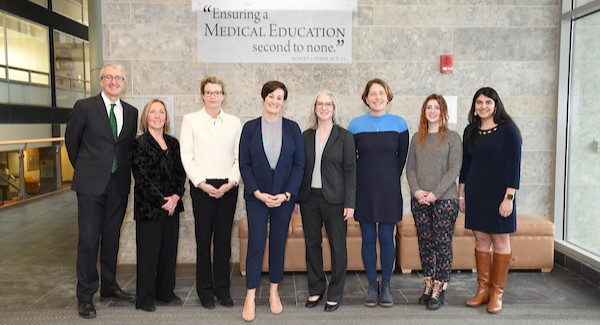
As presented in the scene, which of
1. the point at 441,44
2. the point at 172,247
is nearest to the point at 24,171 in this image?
the point at 172,247

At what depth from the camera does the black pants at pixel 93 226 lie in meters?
3.53

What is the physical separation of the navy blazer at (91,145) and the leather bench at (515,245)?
2.64 m

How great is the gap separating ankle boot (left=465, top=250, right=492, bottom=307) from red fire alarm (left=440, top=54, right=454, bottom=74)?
1990 millimetres

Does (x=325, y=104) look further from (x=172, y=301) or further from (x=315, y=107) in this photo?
(x=172, y=301)

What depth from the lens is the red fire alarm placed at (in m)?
4.81

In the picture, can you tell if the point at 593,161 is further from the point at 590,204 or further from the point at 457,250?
the point at 457,250

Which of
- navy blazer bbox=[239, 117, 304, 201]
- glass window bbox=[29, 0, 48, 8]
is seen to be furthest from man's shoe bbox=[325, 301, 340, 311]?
glass window bbox=[29, 0, 48, 8]

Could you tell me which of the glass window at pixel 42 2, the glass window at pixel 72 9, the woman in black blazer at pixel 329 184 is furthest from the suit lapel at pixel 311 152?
the glass window at pixel 72 9

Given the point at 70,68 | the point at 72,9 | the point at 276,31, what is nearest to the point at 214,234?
the point at 276,31

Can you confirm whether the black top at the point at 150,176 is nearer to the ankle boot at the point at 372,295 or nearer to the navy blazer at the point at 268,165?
the navy blazer at the point at 268,165

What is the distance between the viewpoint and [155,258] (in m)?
3.47

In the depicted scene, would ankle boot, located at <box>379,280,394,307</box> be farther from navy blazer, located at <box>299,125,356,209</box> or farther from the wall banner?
the wall banner

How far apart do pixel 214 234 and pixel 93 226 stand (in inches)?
35.3

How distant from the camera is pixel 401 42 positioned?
4844 millimetres
